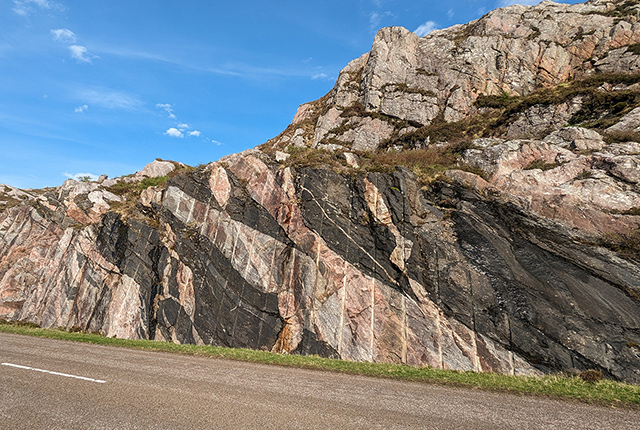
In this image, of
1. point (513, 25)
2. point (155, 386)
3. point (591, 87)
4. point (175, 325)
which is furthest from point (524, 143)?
point (513, 25)

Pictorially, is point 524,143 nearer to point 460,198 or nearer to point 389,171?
point 460,198

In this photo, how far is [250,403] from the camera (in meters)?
7.26

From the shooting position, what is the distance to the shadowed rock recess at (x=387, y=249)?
1548cm

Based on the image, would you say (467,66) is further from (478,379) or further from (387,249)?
(478,379)

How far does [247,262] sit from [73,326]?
51.9 ft

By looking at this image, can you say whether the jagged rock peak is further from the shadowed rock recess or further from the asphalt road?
the asphalt road

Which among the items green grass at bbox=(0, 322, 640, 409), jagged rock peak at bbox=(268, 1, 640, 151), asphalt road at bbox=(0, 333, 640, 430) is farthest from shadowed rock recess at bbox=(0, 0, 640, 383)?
asphalt road at bbox=(0, 333, 640, 430)

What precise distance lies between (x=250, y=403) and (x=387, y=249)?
1371 centimetres

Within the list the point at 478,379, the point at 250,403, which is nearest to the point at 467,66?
the point at 478,379

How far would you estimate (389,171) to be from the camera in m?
22.9

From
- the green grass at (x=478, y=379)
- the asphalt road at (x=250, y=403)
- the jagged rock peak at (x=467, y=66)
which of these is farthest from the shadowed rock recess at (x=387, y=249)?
the asphalt road at (x=250, y=403)

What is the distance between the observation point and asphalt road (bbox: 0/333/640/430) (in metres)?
6.23

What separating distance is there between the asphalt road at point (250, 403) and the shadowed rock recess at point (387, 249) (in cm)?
812

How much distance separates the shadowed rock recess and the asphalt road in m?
8.12
